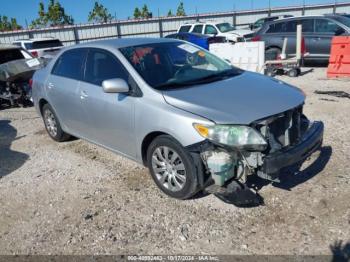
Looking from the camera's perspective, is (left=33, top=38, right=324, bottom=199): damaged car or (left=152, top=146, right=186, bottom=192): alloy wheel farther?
(left=152, top=146, right=186, bottom=192): alloy wheel

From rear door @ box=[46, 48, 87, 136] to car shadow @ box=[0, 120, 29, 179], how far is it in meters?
0.89

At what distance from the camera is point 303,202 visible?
3584 millimetres

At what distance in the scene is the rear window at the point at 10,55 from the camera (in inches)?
376

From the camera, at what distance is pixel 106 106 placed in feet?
14.0

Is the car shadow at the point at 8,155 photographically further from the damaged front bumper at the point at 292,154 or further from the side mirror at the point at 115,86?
the damaged front bumper at the point at 292,154

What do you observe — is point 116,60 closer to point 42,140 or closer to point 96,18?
point 42,140

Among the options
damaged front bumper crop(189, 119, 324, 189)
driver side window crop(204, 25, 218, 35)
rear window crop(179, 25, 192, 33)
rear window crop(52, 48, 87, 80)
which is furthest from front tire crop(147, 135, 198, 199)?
rear window crop(179, 25, 192, 33)

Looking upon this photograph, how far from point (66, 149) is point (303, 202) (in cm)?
379

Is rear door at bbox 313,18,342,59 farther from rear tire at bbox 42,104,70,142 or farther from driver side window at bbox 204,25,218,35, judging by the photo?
rear tire at bbox 42,104,70,142

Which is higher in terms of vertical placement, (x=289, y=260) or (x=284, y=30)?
(x=284, y=30)

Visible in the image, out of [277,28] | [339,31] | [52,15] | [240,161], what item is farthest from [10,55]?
[52,15]

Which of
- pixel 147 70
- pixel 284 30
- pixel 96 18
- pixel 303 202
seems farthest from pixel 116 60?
pixel 96 18

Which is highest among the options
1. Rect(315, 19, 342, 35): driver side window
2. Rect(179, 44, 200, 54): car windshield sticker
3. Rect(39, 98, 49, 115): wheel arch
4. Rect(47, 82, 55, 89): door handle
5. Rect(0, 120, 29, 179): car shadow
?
Rect(315, 19, 342, 35): driver side window

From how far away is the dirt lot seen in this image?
3.11 m
